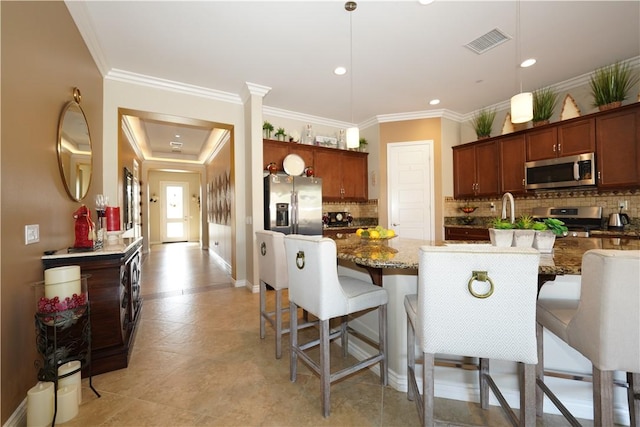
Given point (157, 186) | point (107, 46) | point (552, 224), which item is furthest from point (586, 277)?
point (157, 186)

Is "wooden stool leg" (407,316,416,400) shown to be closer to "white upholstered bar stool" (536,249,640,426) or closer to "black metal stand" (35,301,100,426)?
"white upholstered bar stool" (536,249,640,426)

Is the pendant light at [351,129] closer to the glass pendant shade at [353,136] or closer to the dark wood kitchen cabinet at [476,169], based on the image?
the glass pendant shade at [353,136]

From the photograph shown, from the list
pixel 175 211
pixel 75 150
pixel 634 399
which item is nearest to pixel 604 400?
pixel 634 399

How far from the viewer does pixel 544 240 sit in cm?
156

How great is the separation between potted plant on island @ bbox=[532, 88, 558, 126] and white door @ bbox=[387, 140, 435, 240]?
1509 mm

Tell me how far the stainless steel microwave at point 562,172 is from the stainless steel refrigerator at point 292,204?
315cm

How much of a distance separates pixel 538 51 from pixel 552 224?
257 cm

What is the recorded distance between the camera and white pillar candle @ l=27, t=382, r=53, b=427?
1383mm

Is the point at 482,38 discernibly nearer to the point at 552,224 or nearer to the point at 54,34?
the point at 552,224

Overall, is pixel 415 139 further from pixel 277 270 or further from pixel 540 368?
pixel 540 368

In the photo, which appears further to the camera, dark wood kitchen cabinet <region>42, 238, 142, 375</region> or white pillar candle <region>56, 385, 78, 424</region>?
dark wood kitchen cabinet <region>42, 238, 142, 375</region>

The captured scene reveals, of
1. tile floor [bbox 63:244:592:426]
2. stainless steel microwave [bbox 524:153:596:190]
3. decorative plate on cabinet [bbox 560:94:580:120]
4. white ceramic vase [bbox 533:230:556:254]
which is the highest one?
decorative plate on cabinet [bbox 560:94:580:120]

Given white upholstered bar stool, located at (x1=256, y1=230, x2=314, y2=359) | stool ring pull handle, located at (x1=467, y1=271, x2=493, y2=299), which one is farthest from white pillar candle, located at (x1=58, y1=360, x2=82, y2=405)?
stool ring pull handle, located at (x1=467, y1=271, x2=493, y2=299)

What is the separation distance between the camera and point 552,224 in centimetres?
168
